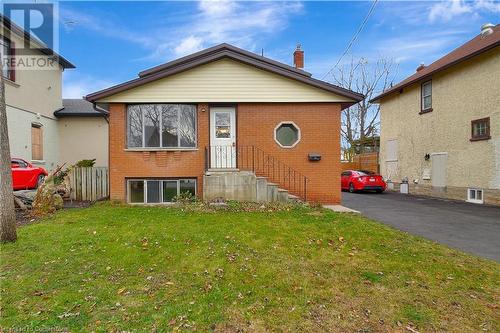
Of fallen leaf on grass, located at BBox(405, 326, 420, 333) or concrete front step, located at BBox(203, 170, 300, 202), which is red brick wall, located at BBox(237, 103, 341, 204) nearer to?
concrete front step, located at BBox(203, 170, 300, 202)

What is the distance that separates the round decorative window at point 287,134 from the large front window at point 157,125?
306 cm

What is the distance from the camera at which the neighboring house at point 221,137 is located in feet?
35.9

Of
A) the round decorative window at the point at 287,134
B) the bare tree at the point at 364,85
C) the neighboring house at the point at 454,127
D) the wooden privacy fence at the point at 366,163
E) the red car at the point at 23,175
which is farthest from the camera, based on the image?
the bare tree at the point at 364,85

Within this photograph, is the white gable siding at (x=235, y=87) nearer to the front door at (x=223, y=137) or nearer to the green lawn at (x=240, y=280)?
the front door at (x=223, y=137)

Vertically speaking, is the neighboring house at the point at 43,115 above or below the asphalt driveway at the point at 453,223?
above

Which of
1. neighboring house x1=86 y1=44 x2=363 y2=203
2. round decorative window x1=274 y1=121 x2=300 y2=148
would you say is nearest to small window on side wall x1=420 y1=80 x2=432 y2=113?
neighboring house x1=86 y1=44 x2=363 y2=203

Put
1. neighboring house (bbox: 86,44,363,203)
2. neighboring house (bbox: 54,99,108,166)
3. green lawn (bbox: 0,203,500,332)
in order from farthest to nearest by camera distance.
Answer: neighboring house (bbox: 54,99,108,166), neighboring house (bbox: 86,44,363,203), green lawn (bbox: 0,203,500,332)

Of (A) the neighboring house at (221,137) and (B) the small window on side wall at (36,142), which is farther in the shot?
(B) the small window on side wall at (36,142)

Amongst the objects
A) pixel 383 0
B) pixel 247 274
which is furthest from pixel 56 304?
pixel 383 0

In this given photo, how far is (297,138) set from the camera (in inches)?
442

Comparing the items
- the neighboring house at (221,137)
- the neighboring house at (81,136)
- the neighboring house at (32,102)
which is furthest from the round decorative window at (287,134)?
the neighboring house at (81,136)

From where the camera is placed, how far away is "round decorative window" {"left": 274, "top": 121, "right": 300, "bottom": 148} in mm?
11219

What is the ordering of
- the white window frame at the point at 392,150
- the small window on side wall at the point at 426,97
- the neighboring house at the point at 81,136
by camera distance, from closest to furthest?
the small window on side wall at the point at 426,97, the neighboring house at the point at 81,136, the white window frame at the point at 392,150

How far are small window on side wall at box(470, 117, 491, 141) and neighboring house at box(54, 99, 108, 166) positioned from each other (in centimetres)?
1891
